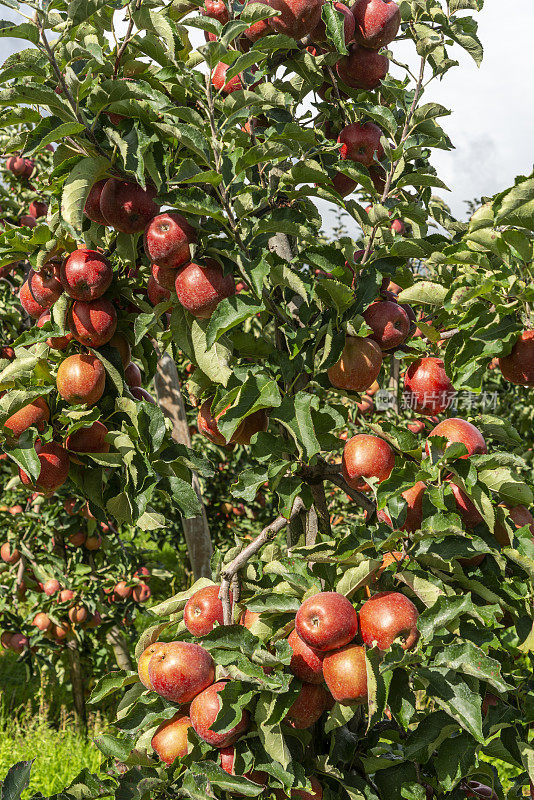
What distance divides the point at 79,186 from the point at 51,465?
0.59 metres

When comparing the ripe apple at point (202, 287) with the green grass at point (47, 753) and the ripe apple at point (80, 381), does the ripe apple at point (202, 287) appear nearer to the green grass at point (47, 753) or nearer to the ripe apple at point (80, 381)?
the ripe apple at point (80, 381)

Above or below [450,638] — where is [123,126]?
above

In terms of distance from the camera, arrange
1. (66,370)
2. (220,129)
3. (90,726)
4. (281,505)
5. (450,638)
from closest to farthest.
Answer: (450,638)
(220,129)
(281,505)
(66,370)
(90,726)

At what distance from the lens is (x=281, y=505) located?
4.17 ft

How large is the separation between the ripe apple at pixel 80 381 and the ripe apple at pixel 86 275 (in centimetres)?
14

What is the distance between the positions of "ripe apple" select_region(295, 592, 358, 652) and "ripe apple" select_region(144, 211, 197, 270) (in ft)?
2.15

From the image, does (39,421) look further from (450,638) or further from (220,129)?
(450,638)

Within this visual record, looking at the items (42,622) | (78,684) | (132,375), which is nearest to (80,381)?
(132,375)

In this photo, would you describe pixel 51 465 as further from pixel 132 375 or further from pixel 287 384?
pixel 287 384

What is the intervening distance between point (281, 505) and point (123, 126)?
76cm

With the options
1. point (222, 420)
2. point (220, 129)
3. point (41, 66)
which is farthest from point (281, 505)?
point (41, 66)

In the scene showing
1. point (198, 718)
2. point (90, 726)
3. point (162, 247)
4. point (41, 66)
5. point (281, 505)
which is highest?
point (41, 66)

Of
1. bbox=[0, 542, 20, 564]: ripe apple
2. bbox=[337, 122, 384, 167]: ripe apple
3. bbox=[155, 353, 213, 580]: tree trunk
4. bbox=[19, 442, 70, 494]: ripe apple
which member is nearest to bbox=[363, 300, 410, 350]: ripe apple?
bbox=[337, 122, 384, 167]: ripe apple

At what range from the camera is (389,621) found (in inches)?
42.3
